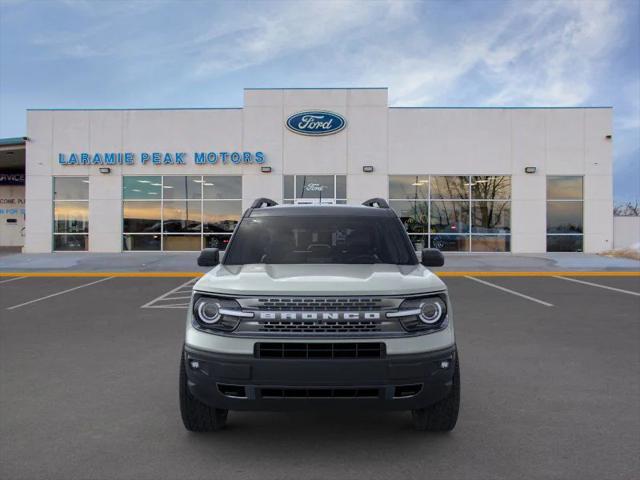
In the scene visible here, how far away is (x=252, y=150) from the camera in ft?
71.8

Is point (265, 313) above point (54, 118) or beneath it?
beneath

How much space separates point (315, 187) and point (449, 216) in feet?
18.7

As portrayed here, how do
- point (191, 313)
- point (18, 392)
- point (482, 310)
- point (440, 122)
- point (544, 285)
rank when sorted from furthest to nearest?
point (440, 122)
point (544, 285)
point (482, 310)
point (18, 392)
point (191, 313)

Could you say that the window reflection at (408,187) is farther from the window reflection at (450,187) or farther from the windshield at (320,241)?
the windshield at (320,241)

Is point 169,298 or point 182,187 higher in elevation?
point 182,187

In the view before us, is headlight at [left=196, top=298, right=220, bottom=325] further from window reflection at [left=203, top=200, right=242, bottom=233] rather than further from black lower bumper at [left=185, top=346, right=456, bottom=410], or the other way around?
window reflection at [left=203, top=200, right=242, bottom=233]

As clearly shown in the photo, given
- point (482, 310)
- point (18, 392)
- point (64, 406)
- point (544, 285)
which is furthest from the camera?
point (544, 285)

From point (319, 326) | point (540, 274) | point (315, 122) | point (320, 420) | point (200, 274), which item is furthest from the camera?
point (315, 122)

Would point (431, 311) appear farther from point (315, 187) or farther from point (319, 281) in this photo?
point (315, 187)

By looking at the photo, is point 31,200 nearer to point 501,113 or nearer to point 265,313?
point 501,113

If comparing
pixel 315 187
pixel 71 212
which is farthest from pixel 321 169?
pixel 71 212

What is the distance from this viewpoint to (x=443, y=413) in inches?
146

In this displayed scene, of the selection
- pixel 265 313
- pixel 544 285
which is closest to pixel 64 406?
pixel 265 313

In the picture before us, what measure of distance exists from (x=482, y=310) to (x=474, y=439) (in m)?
6.03
